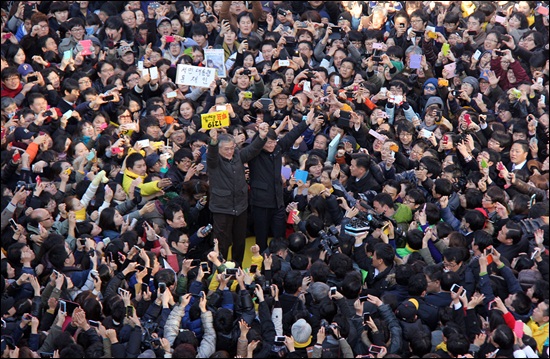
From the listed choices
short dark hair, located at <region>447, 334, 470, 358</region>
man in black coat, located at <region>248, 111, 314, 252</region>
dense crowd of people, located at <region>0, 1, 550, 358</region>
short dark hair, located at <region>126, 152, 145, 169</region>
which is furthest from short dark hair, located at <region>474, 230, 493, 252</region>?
short dark hair, located at <region>126, 152, 145, 169</region>

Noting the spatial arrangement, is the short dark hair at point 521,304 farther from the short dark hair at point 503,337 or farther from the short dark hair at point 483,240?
the short dark hair at point 483,240

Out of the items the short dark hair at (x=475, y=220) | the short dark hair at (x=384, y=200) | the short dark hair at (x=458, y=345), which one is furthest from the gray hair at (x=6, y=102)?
the short dark hair at (x=458, y=345)

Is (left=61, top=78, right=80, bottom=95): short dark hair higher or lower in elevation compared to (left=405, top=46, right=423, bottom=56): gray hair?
lower

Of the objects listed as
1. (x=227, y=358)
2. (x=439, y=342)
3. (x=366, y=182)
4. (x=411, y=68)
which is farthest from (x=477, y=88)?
(x=227, y=358)

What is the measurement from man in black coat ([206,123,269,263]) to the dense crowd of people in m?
0.02

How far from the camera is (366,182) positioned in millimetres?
11047

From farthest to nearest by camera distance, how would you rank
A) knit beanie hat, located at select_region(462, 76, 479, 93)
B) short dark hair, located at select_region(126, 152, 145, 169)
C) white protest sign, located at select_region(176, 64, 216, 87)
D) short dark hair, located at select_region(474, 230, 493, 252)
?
knit beanie hat, located at select_region(462, 76, 479, 93) < white protest sign, located at select_region(176, 64, 216, 87) < short dark hair, located at select_region(126, 152, 145, 169) < short dark hair, located at select_region(474, 230, 493, 252)

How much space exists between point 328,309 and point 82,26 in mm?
7313

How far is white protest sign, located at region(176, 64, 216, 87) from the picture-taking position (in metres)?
12.4

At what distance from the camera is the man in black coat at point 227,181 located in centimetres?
1034

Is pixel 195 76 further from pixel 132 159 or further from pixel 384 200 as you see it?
pixel 384 200

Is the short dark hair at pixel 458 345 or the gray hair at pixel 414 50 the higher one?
the short dark hair at pixel 458 345

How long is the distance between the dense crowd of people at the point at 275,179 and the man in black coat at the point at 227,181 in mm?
21

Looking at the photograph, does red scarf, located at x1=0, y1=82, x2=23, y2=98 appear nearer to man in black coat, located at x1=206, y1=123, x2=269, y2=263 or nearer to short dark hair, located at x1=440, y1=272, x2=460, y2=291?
man in black coat, located at x1=206, y1=123, x2=269, y2=263
